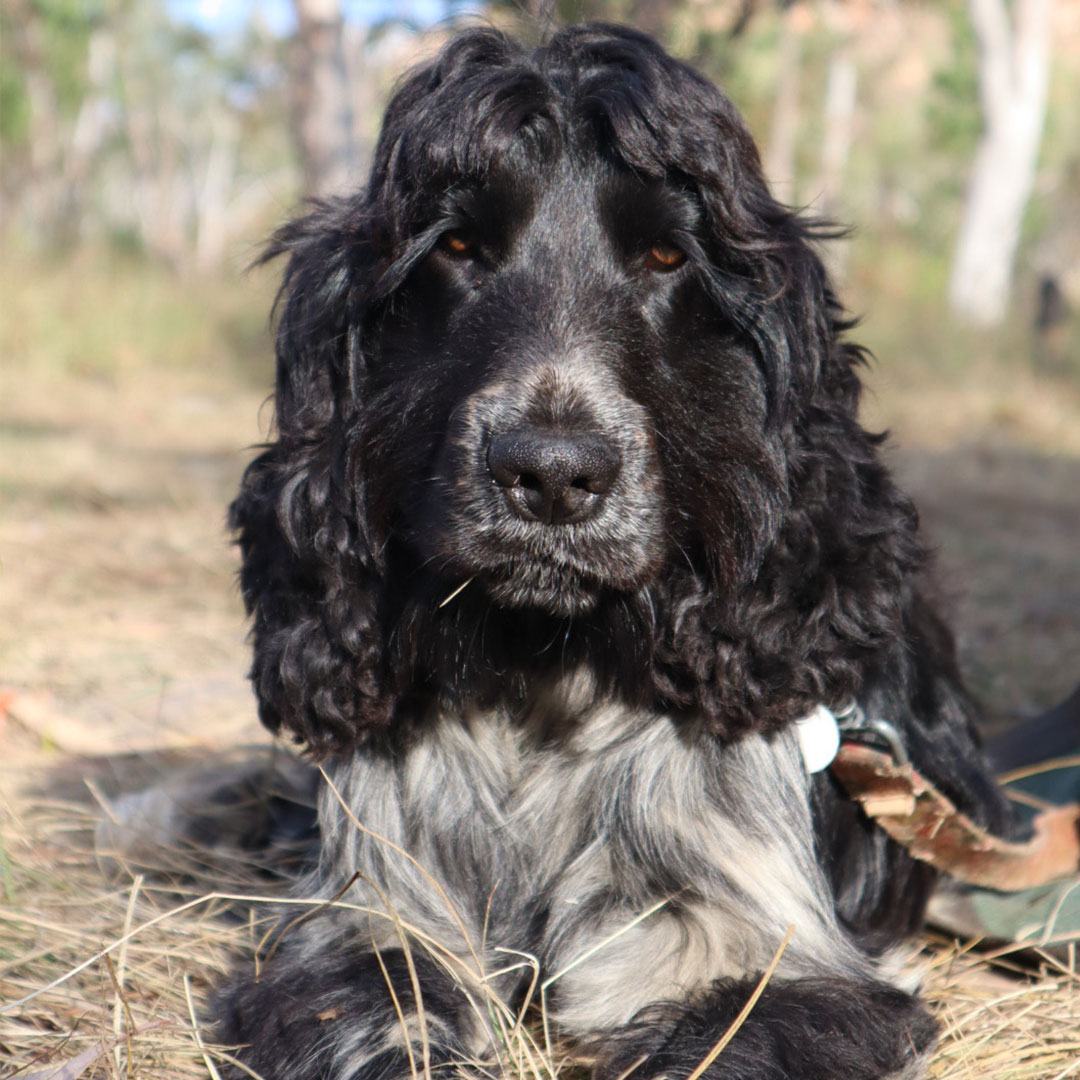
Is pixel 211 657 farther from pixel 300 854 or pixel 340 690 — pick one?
pixel 340 690

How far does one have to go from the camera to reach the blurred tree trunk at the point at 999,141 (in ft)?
68.4

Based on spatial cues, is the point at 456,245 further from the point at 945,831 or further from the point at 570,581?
the point at 945,831

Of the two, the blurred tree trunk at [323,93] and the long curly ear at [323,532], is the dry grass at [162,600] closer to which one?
the long curly ear at [323,532]

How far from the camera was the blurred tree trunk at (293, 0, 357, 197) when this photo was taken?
1329 centimetres

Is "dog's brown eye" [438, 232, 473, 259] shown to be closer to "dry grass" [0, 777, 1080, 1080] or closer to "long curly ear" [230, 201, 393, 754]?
"long curly ear" [230, 201, 393, 754]

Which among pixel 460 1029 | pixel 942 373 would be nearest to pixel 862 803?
pixel 460 1029

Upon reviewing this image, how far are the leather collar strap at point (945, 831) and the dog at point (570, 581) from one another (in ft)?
0.41

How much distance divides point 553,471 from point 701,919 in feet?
3.31

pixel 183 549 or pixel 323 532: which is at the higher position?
pixel 323 532

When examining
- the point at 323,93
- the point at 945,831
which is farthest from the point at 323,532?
the point at 323,93

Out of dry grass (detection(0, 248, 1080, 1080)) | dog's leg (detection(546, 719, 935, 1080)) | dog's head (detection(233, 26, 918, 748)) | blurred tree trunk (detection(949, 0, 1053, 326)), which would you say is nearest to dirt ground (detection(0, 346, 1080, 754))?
dry grass (detection(0, 248, 1080, 1080))

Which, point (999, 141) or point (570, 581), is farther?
point (999, 141)

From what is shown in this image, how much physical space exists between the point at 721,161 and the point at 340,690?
1.36m

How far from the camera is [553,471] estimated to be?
7.35ft
